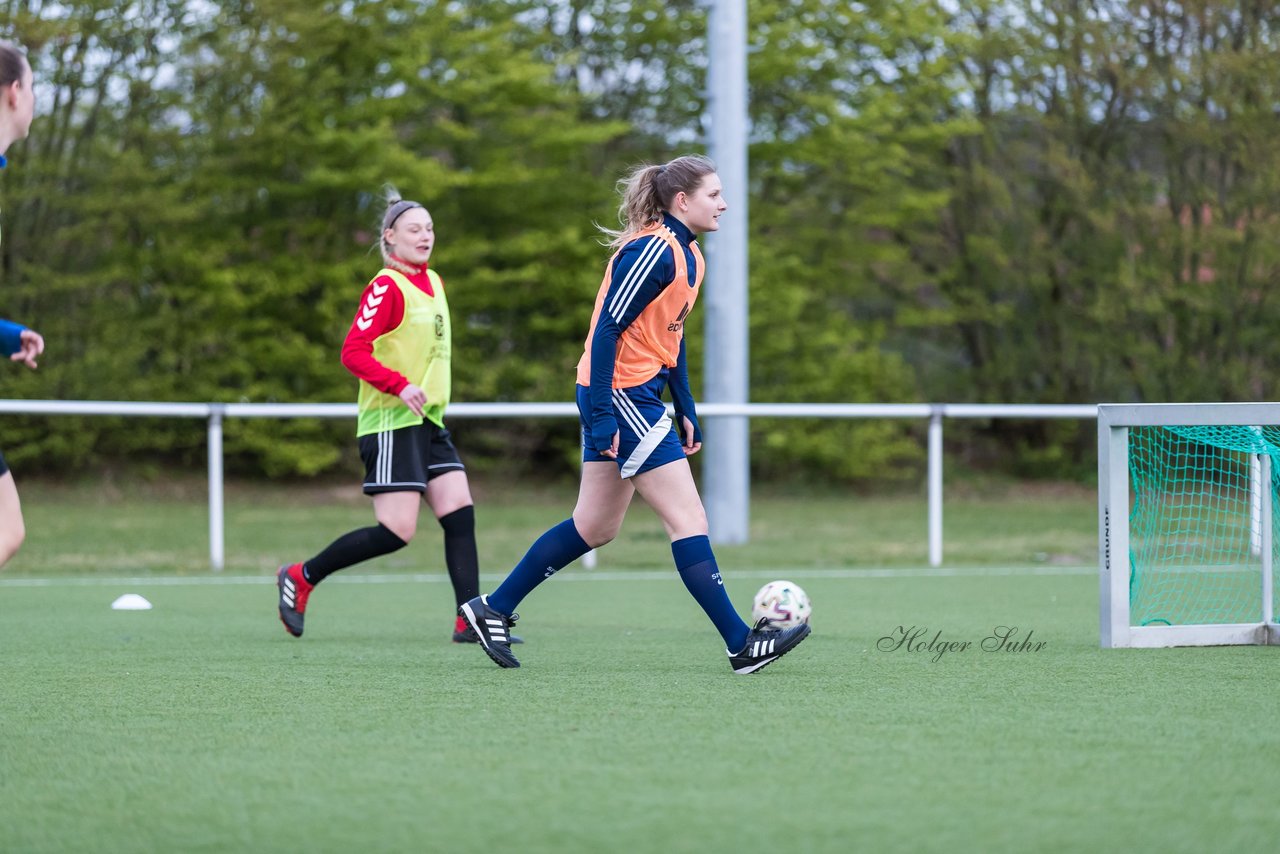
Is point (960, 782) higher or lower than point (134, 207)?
lower

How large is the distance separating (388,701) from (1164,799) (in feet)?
7.59

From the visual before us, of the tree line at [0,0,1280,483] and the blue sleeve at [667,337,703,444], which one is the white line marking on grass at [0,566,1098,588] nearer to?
the blue sleeve at [667,337,703,444]

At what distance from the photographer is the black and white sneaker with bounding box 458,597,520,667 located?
549 cm

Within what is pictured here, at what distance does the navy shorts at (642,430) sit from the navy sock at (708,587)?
0.98 feet

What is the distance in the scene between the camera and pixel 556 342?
20828 mm

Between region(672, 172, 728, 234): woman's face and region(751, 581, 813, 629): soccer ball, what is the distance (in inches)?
54.0

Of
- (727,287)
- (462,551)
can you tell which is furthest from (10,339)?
(727,287)

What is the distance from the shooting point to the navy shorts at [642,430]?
5188 mm

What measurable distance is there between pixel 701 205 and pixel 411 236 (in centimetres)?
159

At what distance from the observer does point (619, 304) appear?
510 centimetres

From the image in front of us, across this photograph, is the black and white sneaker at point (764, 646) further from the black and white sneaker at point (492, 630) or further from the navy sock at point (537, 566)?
the black and white sneaker at point (492, 630)

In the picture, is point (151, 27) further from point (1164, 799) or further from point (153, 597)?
point (1164, 799)

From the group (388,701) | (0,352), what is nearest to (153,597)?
(388,701)

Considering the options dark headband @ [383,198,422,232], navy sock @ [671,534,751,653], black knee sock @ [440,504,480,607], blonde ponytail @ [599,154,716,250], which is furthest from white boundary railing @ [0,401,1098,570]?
navy sock @ [671,534,751,653]
